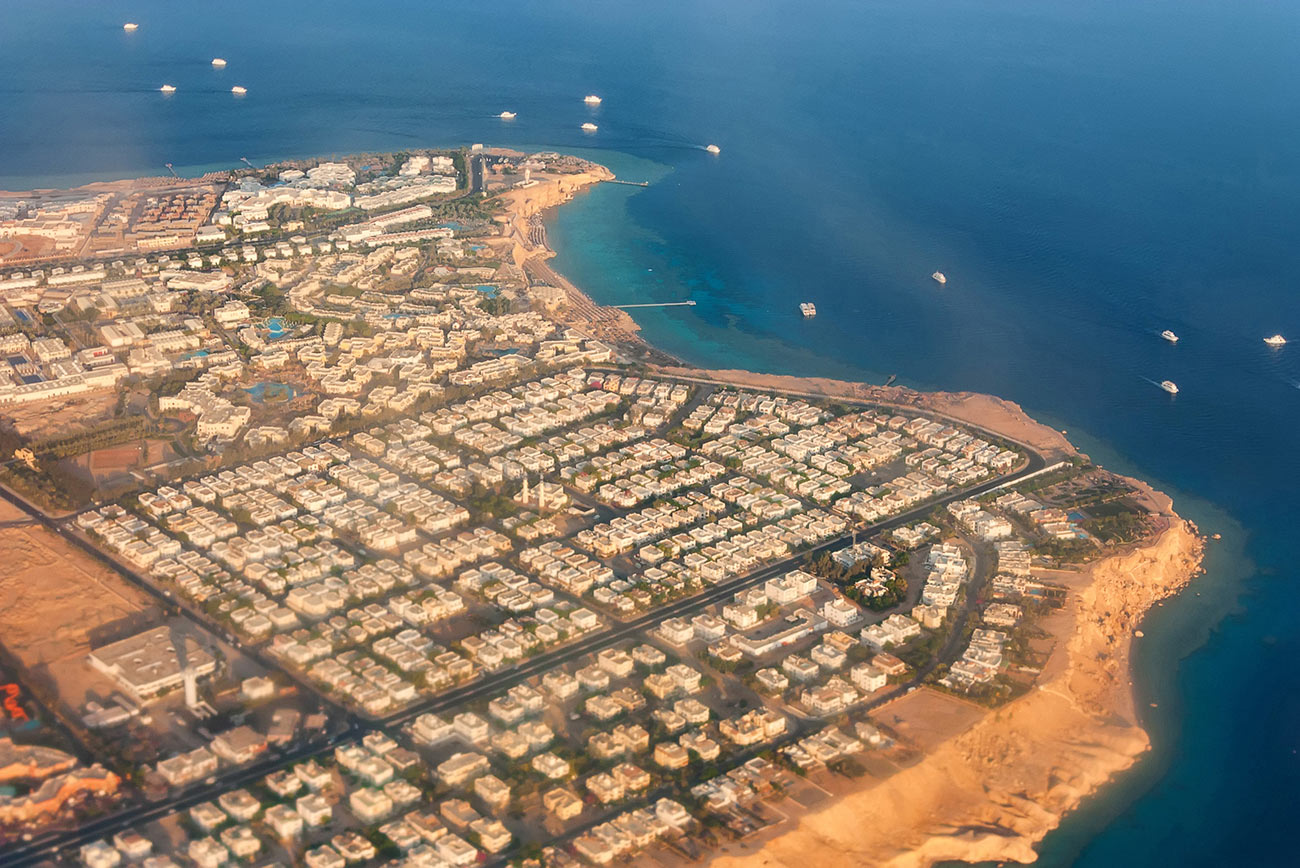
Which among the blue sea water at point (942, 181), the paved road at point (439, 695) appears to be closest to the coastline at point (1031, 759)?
the blue sea water at point (942, 181)

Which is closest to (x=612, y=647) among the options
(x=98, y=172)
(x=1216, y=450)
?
(x=1216, y=450)

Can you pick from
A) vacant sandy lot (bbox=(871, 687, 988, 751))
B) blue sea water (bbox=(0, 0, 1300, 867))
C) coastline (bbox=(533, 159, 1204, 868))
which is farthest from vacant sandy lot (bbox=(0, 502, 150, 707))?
blue sea water (bbox=(0, 0, 1300, 867))

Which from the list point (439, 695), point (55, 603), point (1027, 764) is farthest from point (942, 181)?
point (55, 603)

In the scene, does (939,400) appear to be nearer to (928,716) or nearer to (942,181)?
(928,716)

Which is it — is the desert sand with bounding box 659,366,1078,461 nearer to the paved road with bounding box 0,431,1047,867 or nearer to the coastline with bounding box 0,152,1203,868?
the paved road with bounding box 0,431,1047,867

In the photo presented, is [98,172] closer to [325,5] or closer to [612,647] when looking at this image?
[612,647]

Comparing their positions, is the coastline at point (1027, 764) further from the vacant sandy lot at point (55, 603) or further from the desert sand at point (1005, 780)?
the vacant sandy lot at point (55, 603)
